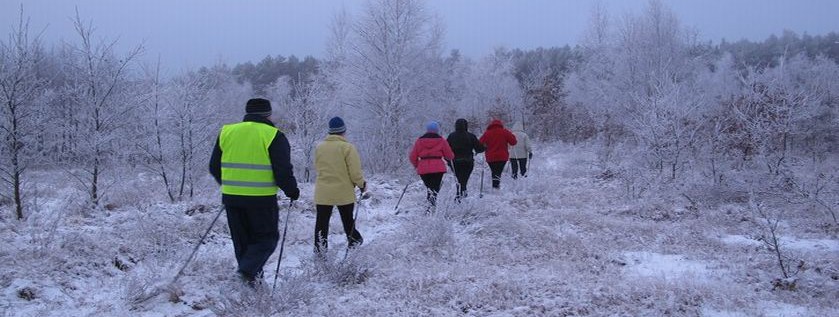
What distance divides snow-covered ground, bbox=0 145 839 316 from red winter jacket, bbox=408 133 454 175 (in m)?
0.71

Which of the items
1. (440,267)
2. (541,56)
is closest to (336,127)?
(440,267)

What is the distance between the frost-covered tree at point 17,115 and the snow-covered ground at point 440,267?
0.64 m

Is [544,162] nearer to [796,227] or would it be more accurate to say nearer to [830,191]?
[830,191]

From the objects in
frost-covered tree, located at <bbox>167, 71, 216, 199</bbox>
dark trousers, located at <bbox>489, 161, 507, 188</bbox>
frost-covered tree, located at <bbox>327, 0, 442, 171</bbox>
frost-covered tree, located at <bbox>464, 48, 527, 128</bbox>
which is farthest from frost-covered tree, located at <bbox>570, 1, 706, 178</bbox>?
frost-covered tree, located at <bbox>167, 71, 216, 199</bbox>

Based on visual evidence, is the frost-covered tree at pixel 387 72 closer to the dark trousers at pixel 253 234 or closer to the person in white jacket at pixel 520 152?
the person in white jacket at pixel 520 152

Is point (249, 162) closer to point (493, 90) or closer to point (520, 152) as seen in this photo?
point (520, 152)

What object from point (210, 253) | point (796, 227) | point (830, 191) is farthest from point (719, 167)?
point (210, 253)

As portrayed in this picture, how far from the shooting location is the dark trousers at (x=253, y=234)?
431 centimetres

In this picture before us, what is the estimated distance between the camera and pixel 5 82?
7.18m

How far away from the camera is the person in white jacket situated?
1122cm

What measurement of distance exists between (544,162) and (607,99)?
32.2 feet

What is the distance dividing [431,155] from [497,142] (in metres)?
2.87

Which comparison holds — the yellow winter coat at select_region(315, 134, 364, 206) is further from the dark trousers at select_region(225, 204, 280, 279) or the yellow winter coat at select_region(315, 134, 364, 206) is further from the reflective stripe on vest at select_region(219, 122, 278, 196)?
Answer: the reflective stripe on vest at select_region(219, 122, 278, 196)

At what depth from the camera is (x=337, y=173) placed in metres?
5.47
